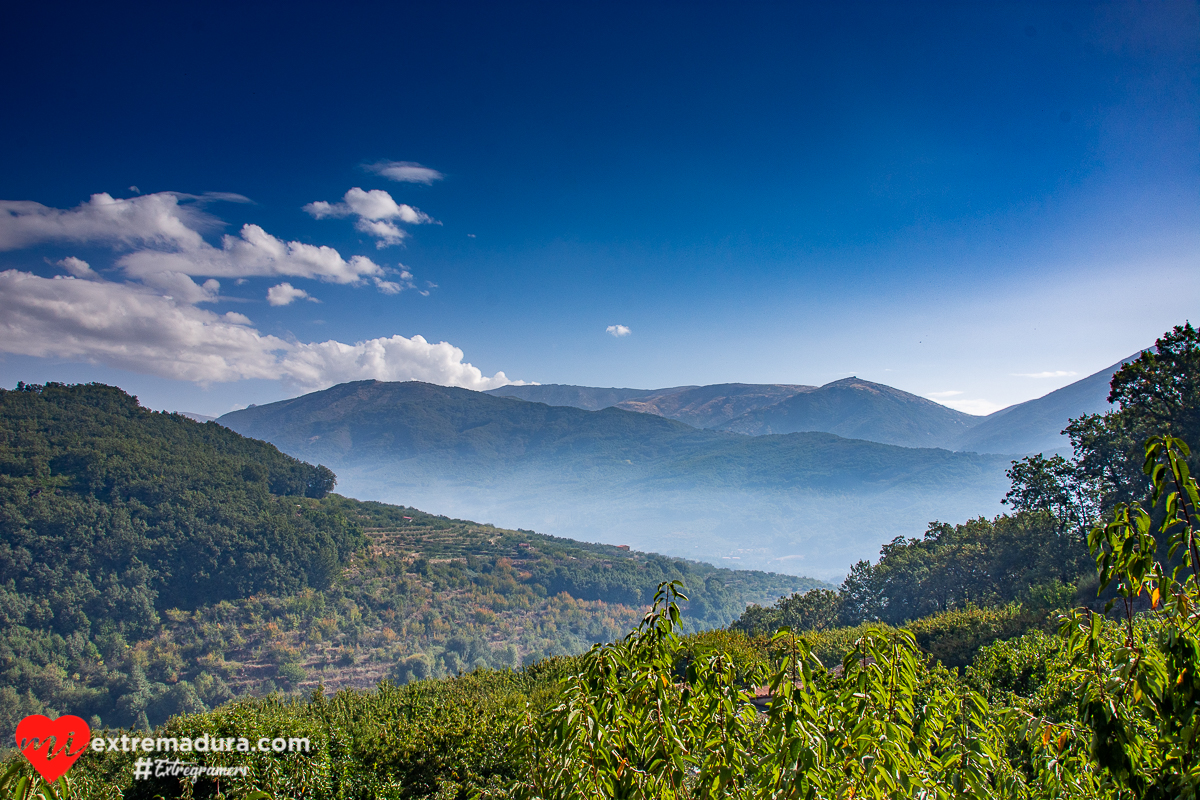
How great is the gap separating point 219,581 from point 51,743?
4727 inches

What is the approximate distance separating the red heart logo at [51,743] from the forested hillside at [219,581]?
2806 inches

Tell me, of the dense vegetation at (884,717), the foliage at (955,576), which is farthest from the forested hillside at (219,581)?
the dense vegetation at (884,717)

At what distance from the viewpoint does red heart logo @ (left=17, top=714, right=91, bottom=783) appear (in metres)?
2.71

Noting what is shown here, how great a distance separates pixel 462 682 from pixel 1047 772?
1686 centimetres

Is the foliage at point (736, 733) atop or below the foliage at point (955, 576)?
atop

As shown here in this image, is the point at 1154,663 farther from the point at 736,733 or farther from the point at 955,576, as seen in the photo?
the point at 955,576

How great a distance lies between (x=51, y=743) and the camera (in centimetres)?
279

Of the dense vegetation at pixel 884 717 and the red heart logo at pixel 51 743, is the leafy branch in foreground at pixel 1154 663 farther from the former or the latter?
the red heart logo at pixel 51 743

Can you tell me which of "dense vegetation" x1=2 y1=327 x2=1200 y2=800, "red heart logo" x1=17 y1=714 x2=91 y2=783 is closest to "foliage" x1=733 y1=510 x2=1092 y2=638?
"dense vegetation" x1=2 y1=327 x2=1200 y2=800

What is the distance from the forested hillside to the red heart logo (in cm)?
7126

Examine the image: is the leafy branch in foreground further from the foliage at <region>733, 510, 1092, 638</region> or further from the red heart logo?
the foliage at <region>733, 510, 1092, 638</region>

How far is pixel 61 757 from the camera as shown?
9.36ft

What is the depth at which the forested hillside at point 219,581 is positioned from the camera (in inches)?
2923

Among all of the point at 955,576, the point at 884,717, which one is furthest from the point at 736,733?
the point at 955,576
